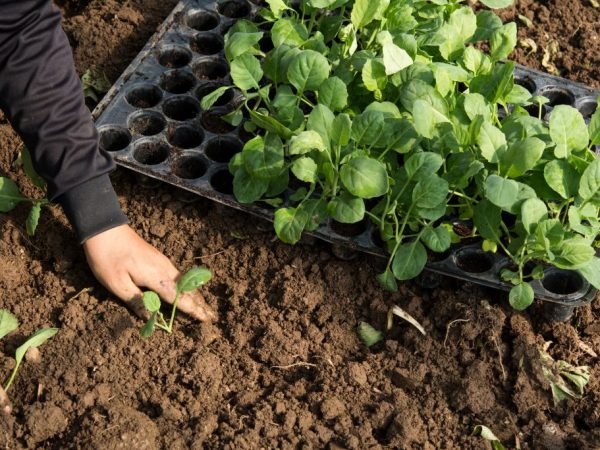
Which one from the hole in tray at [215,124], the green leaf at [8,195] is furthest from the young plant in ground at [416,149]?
the green leaf at [8,195]

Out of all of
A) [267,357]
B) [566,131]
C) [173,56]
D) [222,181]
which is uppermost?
[566,131]

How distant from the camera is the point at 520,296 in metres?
1.85

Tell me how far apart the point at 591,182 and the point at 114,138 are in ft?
3.88

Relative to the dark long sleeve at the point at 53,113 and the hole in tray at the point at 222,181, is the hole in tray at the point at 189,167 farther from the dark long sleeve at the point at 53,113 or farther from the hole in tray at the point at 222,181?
the dark long sleeve at the point at 53,113

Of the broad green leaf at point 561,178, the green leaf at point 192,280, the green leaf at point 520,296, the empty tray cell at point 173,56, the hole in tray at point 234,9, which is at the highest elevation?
the broad green leaf at point 561,178

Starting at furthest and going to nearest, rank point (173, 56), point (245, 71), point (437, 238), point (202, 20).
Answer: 1. point (202, 20)
2. point (173, 56)
3. point (245, 71)
4. point (437, 238)

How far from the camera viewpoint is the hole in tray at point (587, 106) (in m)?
2.39

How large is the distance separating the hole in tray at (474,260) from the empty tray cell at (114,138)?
2.93 ft

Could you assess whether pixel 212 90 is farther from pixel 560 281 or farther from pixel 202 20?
pixel 560 281

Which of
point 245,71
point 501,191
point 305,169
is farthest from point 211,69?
point 501,191

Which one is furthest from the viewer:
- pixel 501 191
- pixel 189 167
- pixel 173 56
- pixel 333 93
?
pixel 173 56

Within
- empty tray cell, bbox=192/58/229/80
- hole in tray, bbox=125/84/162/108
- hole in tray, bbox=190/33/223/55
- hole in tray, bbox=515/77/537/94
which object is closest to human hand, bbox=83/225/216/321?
hole in tray, bbox=125/84/162/108

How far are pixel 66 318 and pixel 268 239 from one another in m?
0.50

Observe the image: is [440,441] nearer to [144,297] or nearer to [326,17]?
[144,297]
